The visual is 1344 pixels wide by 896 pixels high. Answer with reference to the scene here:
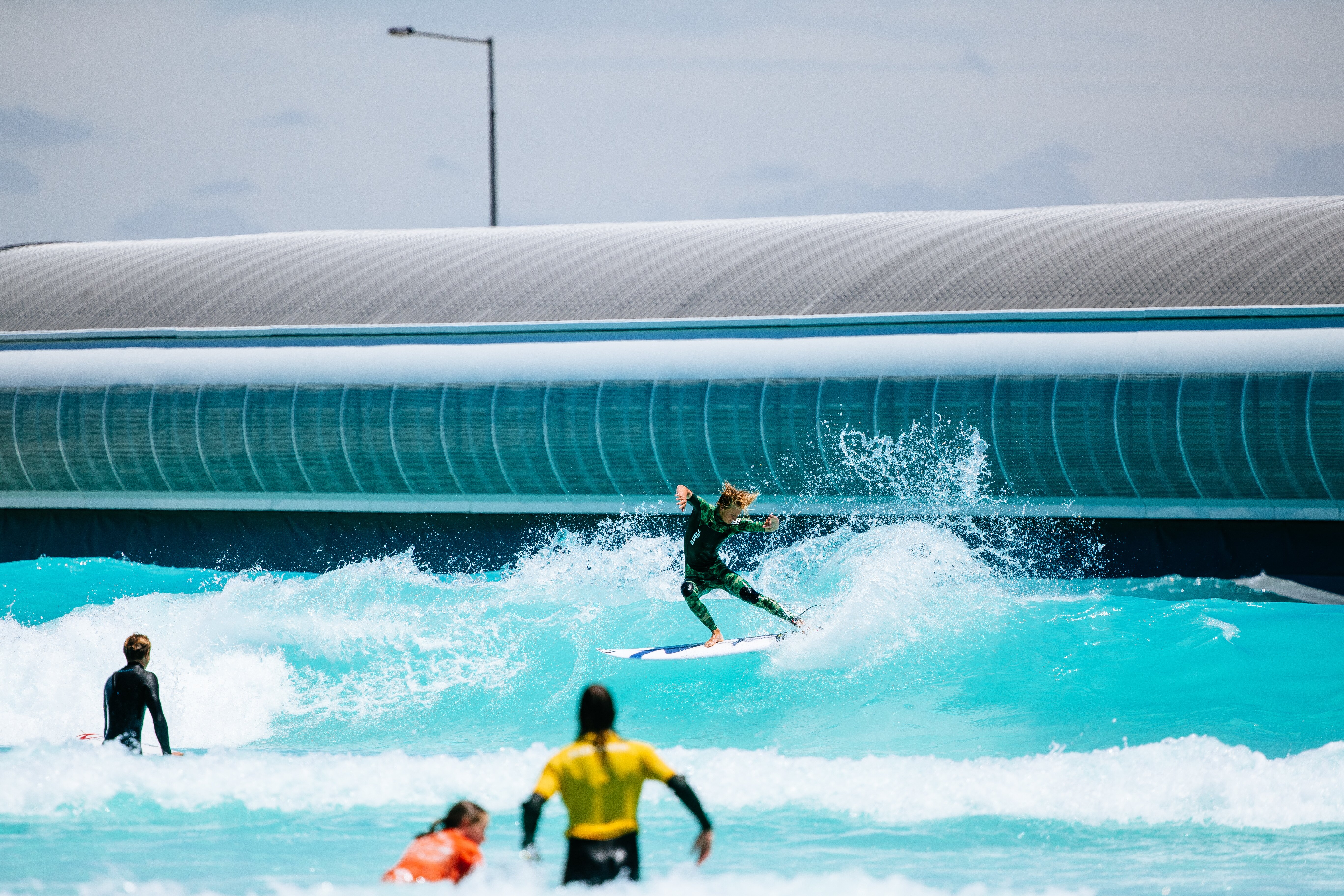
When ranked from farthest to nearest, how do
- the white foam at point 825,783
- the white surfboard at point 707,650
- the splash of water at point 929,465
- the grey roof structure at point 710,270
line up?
the grey roof structure at point 710,270
the splash of water at point 929,465
the white surfboard at point 707,650
the white foam at point 825,783

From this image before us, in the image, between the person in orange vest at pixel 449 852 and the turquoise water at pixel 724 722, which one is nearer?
the person in orange vest at pixel 449 852

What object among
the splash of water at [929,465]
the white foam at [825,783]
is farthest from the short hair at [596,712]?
the splash of water at [929,465]

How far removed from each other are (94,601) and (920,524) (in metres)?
11.2

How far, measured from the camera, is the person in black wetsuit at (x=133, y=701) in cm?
941

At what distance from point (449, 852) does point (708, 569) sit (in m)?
6.76

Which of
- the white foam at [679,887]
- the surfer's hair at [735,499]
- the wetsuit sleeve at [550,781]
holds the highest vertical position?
the surfer's hair at [735,499]

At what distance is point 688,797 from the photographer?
585cm

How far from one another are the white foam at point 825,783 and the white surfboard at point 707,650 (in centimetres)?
252

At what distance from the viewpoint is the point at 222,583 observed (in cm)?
2017

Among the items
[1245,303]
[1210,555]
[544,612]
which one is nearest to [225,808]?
[544,612]

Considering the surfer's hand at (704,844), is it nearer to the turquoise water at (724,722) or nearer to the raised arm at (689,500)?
the turquoise water at (724,722)

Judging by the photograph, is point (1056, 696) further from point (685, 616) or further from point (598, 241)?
point (598, 241)

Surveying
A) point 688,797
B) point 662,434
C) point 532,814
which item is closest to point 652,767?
point 688,797

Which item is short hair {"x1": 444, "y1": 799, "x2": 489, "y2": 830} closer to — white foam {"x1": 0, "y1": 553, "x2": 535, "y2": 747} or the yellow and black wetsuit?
the yellow and black wetsuit
